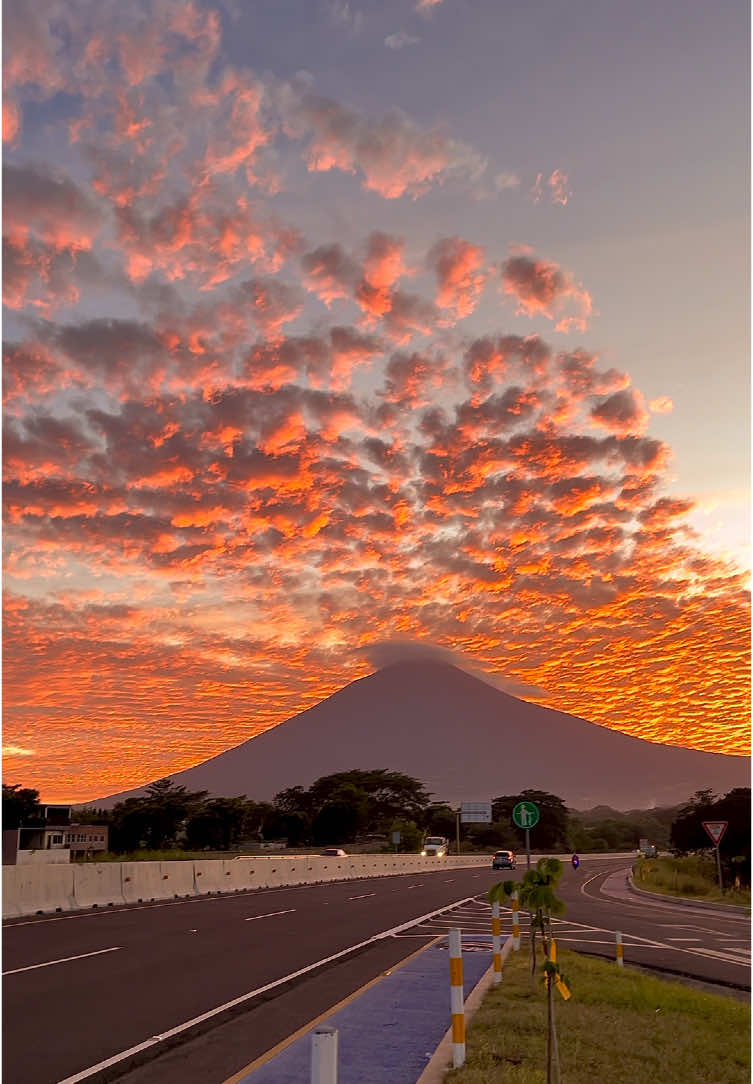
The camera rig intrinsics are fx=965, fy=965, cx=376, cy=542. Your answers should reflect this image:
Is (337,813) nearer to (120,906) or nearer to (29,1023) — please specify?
(120,906)

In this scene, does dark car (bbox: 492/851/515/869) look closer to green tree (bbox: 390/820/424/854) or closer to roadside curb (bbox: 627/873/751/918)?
roadside curb (bbox: 627/873/751/918)

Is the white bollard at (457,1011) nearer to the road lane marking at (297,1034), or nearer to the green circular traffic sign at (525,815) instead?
the road lane marking at (297,1034)

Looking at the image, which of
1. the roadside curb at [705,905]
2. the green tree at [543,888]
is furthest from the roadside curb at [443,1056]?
the roadside curb at [705,905]

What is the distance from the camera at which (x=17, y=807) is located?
10969 cm

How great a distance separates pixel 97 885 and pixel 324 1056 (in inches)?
986

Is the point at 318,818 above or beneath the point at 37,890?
beneath

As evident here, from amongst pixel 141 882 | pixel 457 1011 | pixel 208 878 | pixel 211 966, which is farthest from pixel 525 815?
pixel 208 878

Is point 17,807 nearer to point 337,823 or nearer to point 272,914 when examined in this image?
point 337,823

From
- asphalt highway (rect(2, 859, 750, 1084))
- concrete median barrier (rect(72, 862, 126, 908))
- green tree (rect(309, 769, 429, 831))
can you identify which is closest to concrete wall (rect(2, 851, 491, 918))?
concrete median barrier (rect(72, 862, 126, 908))

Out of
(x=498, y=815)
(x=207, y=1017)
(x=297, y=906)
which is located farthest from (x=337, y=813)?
(x=207, y=1017)

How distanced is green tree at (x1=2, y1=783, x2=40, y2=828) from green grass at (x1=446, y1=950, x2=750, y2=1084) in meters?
98.3

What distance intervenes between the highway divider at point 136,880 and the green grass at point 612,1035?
48.0ft

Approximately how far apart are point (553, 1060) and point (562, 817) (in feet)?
530

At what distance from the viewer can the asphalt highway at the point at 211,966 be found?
360 inches
